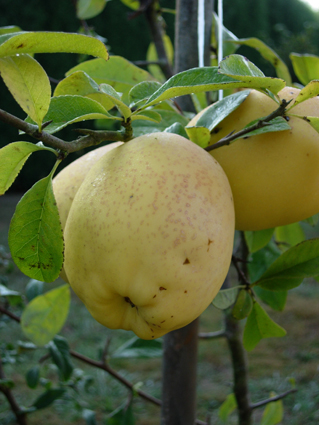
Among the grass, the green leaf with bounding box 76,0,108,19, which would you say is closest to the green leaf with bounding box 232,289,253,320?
the green leaf with bounding box 76,0,108,19

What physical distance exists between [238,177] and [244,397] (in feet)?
1.79

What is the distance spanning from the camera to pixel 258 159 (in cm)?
42

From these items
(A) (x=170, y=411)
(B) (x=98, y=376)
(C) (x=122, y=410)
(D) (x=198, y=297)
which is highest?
(D) (x=198, y=297)

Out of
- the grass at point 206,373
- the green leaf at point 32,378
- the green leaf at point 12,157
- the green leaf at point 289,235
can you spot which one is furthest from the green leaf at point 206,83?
the grass at point 206,373

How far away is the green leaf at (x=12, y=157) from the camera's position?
35cm

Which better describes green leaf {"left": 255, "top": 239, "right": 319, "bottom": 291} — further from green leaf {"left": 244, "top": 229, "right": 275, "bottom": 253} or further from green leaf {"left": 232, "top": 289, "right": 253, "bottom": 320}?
green leaf {"left": 244, "top": 229, "right": 275, "bottom": 253}

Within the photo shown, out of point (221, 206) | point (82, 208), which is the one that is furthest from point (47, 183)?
point (221, 206)

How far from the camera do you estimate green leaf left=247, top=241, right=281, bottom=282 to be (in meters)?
0.74

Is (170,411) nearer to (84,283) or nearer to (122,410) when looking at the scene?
(122,410)

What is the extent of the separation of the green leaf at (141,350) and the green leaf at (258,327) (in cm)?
43

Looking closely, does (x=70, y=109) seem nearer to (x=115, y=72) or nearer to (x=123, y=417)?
(x=115, y=72)

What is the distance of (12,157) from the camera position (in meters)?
0.36

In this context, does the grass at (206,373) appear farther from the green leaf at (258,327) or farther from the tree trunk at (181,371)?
the green leaf at (258,327)

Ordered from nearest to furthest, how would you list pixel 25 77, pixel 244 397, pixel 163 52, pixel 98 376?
pixel 25 77, pixel 244 397, pixel 163 52, pixel 98 376
